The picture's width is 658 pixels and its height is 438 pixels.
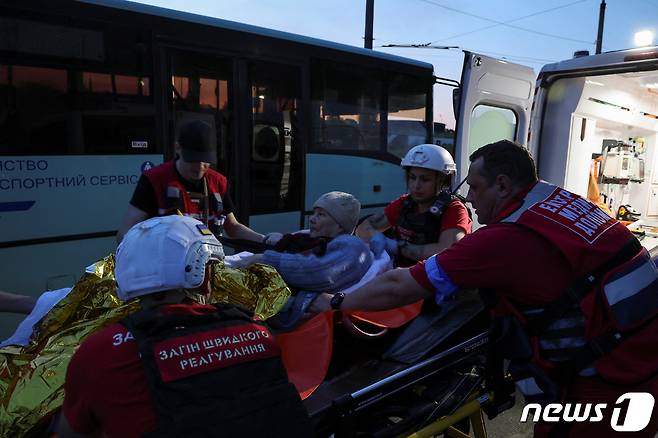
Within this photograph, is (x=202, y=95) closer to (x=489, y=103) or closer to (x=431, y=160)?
(x=431, y=160)

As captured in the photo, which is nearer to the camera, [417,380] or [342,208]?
[417,380]

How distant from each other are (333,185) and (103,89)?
2.71 m

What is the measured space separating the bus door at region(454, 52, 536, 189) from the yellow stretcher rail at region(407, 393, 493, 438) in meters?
3.35

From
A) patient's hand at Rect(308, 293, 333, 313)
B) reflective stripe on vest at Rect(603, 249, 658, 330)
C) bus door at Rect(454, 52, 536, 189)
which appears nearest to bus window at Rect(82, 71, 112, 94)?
patient's hand at Rect(308, 293, 333, 313)

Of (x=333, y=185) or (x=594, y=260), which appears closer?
(x=594, y=260)

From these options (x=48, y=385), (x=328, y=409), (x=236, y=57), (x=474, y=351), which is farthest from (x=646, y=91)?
(x=48, y=385)

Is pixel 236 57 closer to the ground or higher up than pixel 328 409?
higher up

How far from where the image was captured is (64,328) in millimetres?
1983

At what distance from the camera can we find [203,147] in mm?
3131

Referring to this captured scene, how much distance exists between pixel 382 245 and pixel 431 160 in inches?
25.3

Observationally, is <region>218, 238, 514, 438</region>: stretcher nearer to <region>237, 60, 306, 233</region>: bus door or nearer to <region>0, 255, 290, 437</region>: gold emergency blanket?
<region>0, 255, 290, 437</region>: gold emergency blanket

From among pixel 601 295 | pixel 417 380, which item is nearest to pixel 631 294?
pixel 601 295

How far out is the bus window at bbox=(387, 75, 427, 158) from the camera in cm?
657

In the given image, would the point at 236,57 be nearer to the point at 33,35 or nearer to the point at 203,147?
the point at 33,35
